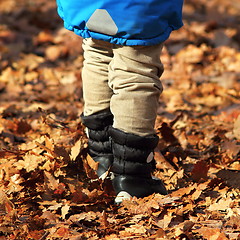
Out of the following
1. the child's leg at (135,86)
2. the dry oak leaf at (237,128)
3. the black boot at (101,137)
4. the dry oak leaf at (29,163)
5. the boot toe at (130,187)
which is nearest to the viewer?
the child's leg at (135,86)

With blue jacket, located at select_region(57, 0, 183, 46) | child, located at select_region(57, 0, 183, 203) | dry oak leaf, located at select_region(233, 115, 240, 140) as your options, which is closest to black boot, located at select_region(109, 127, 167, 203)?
child, located at select_region(57, 0, 183, 203)

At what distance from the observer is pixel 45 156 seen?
297 centimetres

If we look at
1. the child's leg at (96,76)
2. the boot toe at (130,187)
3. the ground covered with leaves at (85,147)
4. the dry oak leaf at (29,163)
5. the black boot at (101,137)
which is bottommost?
the ground covered with leaves at (85,147)

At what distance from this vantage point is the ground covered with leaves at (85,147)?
2.37 m

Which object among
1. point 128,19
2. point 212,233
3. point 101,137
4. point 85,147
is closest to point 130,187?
point 101,137

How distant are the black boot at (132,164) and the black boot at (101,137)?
0.47ft

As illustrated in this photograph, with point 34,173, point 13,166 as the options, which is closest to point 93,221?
point 34,173

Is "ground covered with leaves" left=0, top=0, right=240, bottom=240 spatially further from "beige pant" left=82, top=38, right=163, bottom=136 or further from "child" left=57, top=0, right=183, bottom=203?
"beige pant" left=82, top=38, right=163, bottom=136

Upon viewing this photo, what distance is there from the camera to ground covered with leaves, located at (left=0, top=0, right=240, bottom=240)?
7.77 ft

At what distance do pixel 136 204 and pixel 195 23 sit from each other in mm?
4526

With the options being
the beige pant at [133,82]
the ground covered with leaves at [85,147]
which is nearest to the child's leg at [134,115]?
the beige pant at [133,82]

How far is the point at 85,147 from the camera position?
9.95 ft

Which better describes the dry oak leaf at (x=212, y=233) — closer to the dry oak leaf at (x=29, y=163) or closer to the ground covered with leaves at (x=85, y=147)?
the ground covered with leaves at (x=85, y=147)

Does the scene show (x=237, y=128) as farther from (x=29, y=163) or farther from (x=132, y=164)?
(x=29, y=163)
